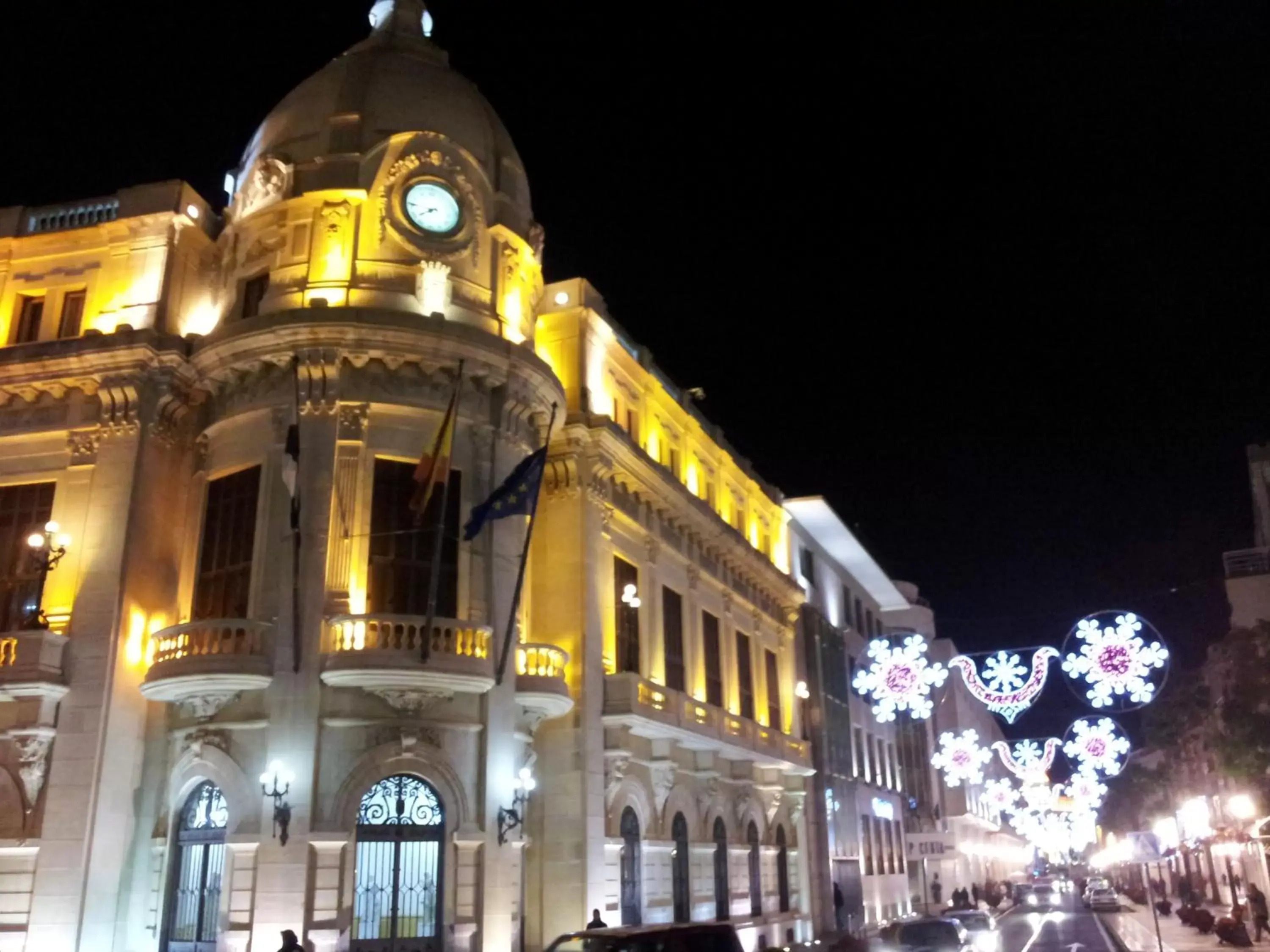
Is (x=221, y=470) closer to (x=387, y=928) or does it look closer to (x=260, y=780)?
(x=260, y=780)

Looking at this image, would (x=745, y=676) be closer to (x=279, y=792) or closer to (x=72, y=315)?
(x=279, y=792)

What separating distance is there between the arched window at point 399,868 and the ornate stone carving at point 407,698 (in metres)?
1.46

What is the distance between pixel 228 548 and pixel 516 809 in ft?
30.7

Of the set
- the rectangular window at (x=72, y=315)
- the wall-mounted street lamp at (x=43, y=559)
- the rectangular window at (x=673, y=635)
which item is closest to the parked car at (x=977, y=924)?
the rectangular window at (x=673, y=635)

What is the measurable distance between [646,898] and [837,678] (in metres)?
25.3

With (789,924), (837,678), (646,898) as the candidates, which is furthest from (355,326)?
(837,678)

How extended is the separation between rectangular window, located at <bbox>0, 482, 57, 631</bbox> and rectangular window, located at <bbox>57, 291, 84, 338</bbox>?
4.24 m

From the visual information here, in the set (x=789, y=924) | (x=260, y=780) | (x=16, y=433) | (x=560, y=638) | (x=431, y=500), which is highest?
(x=16, y=433)

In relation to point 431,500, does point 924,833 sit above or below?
below

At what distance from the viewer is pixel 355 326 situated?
2572cm

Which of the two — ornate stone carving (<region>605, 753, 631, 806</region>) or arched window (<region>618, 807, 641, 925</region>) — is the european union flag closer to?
ornate stone carving (<region>605, 753, 631, 806</region>)

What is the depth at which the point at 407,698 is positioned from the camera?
24.1 m

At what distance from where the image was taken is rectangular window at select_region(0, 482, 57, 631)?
26.1 meters

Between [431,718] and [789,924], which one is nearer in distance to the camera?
[431,718]
